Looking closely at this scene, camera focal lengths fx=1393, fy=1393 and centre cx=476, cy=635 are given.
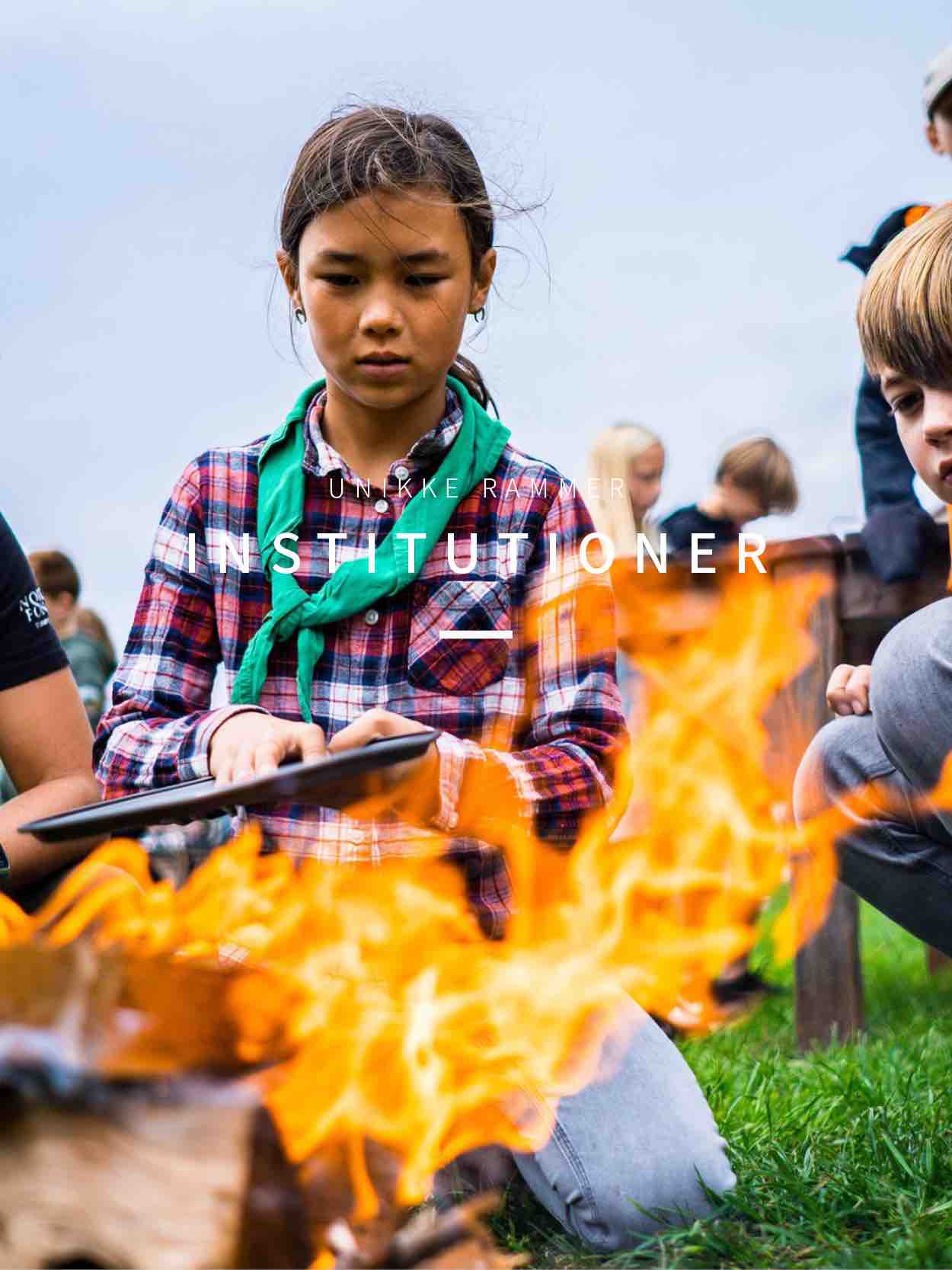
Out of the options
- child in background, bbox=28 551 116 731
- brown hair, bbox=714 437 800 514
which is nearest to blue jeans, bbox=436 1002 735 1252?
brown hair, bbox=714 437 800 514

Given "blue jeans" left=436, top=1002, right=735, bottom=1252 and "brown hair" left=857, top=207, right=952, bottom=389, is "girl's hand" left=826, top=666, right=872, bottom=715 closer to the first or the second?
"brown hair" left=857, top=207, right=952, bottom=389

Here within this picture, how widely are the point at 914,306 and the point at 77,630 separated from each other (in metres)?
3.89

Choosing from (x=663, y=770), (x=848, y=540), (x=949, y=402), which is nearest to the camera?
(x=949, y=402)

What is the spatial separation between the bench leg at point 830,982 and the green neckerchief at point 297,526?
1344mm

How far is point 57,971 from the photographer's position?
121 centimetres

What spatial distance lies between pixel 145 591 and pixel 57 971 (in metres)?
0.82

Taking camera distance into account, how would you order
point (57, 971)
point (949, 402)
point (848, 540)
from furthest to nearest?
point (848, 540) < point (949, 402) < point (57, 971)

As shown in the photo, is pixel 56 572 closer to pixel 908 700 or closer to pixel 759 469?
pixel 759 469

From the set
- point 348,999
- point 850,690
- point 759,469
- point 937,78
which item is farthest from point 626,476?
point 348,999

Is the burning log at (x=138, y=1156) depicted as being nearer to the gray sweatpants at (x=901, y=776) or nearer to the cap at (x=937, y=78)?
the gray sweatpants at (x=901, y=776)

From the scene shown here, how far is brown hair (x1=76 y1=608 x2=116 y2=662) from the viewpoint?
5.04m

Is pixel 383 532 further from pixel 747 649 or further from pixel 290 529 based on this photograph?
pixel 747 649

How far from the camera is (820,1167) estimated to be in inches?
66.3

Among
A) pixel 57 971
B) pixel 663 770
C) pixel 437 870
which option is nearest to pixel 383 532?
pixel 437 870
